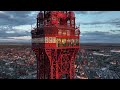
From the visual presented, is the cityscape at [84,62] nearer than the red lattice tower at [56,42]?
Yes

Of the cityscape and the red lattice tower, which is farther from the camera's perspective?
the red lattice tower

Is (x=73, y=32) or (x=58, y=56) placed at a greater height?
(x=73, y=32)

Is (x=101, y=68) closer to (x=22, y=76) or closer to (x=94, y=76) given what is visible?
(x=94, y=76)

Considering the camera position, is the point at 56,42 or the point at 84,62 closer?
the point at 84,62
